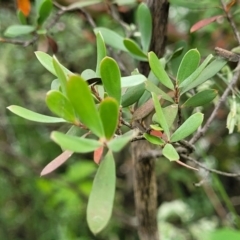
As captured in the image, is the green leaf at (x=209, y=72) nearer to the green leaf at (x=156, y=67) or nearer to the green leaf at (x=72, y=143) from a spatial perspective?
the green leaf at (x=156, y=67)

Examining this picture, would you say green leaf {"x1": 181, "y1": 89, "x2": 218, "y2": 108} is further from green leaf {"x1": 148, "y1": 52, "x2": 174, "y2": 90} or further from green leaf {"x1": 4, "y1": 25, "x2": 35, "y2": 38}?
green leaf {"x1": 4, "y1": 25, "x2": 35, "y2": 38}

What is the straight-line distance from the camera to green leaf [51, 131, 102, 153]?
25 centimetres

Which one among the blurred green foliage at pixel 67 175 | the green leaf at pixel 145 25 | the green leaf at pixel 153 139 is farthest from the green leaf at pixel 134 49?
the blurred green foliage at pixel 67 175

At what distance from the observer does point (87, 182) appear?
1.14 metres

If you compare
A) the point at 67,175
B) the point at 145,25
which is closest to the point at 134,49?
the point at 145,25

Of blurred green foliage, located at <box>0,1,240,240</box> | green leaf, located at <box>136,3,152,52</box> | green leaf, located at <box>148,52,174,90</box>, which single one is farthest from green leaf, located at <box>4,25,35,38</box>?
blurred green foliage, located at <box>0,1,240,240</box>

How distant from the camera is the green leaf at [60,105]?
281mm

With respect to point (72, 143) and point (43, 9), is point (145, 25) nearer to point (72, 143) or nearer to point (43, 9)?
point (43, 9)

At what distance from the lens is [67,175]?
1116 mm

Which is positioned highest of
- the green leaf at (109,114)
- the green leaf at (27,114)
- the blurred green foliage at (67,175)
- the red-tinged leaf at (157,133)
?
the green leaf at (109,114)

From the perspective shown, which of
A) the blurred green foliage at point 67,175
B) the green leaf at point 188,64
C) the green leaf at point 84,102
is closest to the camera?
the green leaf at point 84,102

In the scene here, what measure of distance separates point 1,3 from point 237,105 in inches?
20.1

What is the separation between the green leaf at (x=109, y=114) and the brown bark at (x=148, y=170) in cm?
27

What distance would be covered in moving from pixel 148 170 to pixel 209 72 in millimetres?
218
